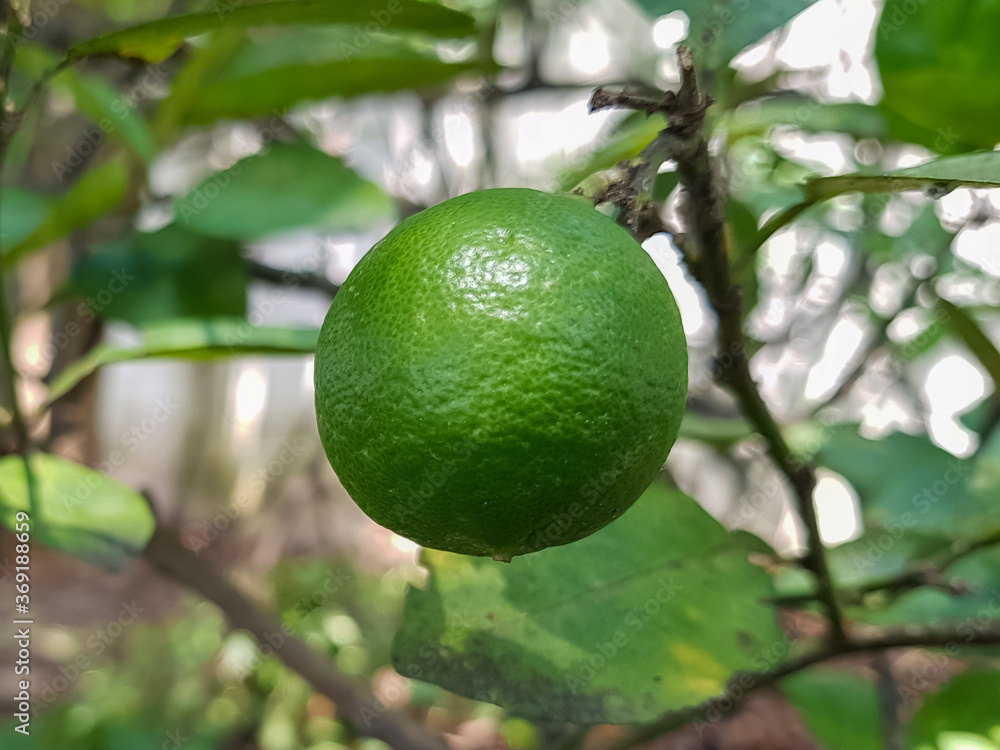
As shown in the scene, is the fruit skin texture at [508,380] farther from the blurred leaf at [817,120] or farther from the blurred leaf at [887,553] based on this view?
the blurred leaf at [887,553]

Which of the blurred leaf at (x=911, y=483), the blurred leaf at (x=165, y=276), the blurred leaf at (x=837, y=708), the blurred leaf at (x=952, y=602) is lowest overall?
the blurred leaf at (x=837, y=708)

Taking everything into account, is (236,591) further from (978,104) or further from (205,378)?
(205,378)

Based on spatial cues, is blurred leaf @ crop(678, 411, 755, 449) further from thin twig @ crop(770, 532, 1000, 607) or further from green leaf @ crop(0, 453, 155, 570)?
green leaf @ crop(0, 453, 155, 570)

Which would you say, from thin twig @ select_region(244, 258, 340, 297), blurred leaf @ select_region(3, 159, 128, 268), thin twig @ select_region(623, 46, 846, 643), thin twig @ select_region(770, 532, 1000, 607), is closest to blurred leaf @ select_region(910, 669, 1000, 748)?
thin twig @ select_region(770, 532, 1000, 607)

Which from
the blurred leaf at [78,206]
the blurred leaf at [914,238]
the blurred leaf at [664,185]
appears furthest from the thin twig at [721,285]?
the blurred leaf at [914,238]

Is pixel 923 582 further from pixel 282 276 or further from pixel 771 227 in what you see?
pixel 282 276

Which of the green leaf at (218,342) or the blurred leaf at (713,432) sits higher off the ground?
the green leaf at (218,342)

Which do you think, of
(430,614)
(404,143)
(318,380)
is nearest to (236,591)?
(430,614)
